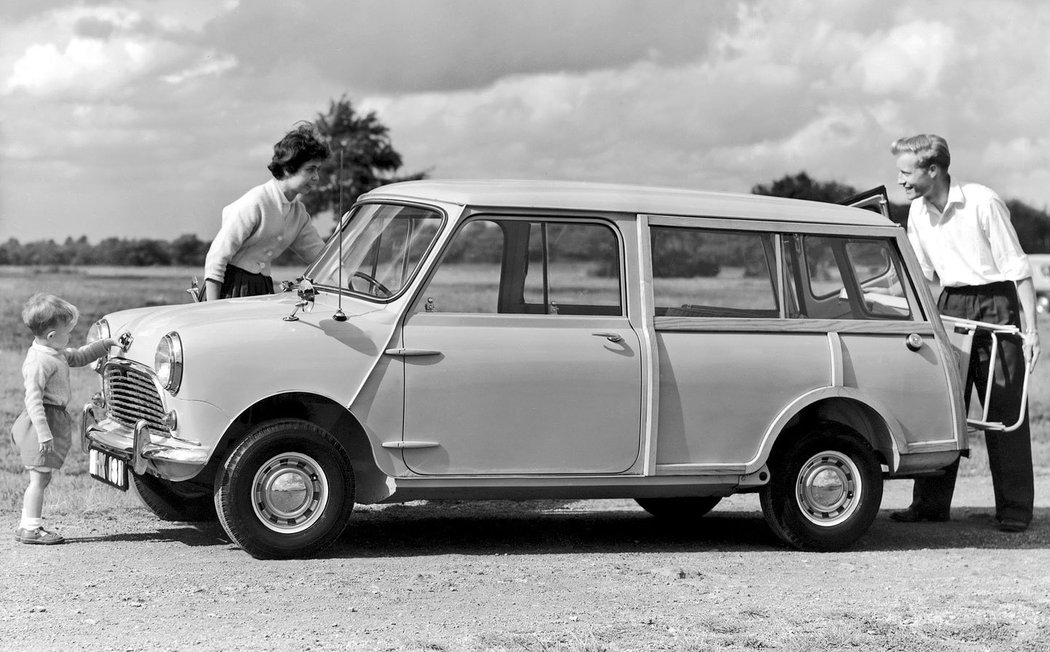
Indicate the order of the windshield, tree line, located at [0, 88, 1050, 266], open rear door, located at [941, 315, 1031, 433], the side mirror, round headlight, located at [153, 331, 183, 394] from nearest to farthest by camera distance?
round headlight, located at [153, 331, 183, 394] → the side mirror → the windshield → open rear door, located at [941, 315, 1031, 433] → tree line, located at [0, 88, 1050, 266]

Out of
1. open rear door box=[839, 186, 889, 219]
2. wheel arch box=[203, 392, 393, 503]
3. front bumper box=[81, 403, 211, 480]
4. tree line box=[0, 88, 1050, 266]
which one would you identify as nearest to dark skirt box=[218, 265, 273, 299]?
front bumper box=[81, 403, 211, 480]

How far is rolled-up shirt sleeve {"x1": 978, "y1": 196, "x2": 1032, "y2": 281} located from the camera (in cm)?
833

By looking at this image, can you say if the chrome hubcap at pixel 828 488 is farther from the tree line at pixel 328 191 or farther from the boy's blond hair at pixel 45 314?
the tree line at pixel 328 191

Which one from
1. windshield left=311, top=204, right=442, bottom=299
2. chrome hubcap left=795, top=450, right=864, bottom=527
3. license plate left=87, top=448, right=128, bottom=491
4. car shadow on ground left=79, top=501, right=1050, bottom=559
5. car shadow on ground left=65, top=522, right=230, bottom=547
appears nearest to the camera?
license plate left=87, top=448, right=128, bottom=491

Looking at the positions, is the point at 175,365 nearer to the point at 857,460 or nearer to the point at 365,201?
the point at 365,201

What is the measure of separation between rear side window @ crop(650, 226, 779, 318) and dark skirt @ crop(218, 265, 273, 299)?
2347mm

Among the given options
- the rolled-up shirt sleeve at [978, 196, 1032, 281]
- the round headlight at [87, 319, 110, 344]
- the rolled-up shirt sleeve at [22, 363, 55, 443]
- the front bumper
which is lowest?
the front bumper

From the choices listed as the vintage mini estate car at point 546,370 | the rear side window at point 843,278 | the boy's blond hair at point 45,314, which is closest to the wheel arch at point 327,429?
the vintage mini estate car at point 546,370

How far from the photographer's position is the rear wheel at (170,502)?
771 cm

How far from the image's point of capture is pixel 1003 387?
27.5 ft

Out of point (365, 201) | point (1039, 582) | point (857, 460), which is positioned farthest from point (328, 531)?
point (1039, 582)

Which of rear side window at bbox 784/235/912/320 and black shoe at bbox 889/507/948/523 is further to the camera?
black shoe at bbox 889/507/948/523

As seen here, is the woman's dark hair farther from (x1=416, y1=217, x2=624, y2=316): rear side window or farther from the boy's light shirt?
the boy's light shirt

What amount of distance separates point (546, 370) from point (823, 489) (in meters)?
1.78
